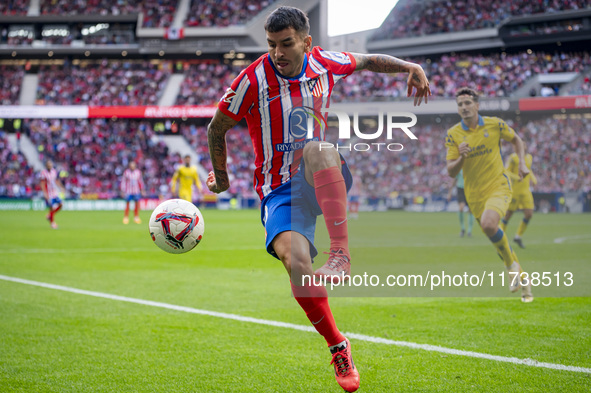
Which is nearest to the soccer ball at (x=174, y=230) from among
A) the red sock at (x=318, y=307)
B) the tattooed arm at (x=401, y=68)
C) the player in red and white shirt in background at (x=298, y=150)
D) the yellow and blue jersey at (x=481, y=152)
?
the player in red and white shirt in background at (x=298, y=150)

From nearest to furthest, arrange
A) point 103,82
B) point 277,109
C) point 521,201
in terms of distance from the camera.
A: 1. point 277,109
2. point 521,201
3. point 103,82

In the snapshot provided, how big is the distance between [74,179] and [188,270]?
30.4 metres

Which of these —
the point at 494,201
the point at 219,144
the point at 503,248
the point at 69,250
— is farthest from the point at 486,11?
the point at 219,144

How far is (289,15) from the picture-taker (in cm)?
352

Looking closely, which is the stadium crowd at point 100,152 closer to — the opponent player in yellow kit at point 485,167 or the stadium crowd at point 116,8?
the stadium crowd at point 116,8

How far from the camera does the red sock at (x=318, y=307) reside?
3.51 meters

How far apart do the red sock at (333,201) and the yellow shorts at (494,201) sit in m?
3.26

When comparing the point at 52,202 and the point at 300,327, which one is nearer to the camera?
the point at 300,327

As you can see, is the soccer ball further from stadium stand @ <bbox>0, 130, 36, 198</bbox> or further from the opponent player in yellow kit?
stadium stand @ <bbox>0, 130, 36, 198</bbox>

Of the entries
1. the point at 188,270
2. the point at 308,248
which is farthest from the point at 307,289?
the point at 188,270

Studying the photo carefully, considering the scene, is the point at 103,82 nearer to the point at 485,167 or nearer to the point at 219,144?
the point at 485,167

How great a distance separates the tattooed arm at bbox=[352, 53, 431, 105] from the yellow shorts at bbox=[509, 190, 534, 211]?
4.33 metres

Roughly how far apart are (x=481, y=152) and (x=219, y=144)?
340 centimetres

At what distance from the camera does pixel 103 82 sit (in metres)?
41.6
